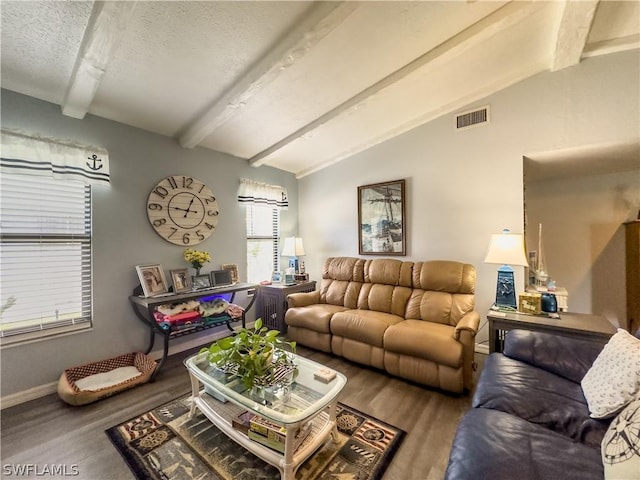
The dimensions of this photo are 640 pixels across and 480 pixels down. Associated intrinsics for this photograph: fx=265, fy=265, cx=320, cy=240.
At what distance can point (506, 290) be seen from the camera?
2498 mm

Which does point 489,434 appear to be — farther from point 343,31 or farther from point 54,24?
point 54,24

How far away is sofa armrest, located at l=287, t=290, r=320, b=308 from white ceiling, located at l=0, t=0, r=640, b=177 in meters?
2.08

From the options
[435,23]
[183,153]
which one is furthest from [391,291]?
[183,153]

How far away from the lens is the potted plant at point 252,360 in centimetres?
158

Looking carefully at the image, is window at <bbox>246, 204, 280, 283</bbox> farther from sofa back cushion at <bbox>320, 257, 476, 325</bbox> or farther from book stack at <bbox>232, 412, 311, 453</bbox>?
book stack at <bbox>232, 412, 311, 453</bbox>

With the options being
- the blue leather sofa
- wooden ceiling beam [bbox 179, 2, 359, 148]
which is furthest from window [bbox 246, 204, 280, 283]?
the blue leather sofa

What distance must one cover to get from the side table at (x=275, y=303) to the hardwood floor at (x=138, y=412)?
124 cm

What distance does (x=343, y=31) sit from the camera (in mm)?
1954

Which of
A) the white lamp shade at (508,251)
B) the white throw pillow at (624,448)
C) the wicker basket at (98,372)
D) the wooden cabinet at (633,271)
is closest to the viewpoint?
the white throw pillow at (624,448)

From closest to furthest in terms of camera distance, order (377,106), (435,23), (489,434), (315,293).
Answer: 1. (489,434)
2. (435,23)
3. (377,106)
4. (315,293)

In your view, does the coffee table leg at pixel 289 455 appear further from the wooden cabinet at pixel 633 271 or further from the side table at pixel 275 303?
the wooden cabinet at pixel 633 271

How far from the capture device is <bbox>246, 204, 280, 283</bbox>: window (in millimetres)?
3883

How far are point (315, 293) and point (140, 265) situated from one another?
202 cm

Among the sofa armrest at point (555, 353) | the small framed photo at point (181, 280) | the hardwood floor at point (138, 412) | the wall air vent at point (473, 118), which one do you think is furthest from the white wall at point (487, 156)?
the small framed photo at point (181, 280)
